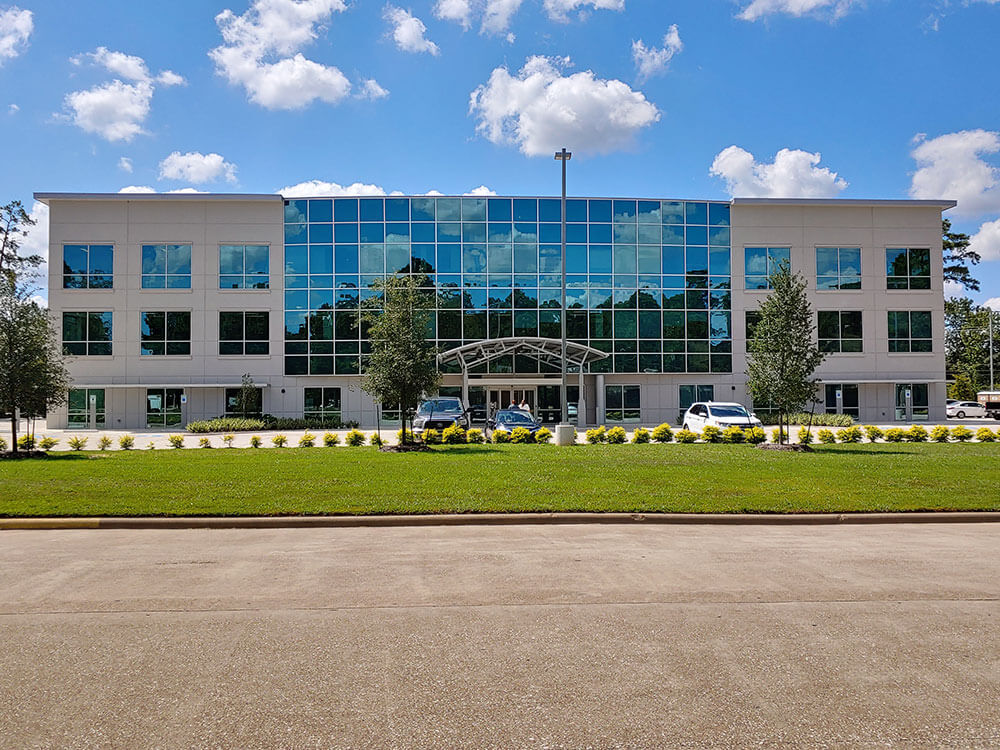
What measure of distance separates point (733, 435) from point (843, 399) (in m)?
21.2

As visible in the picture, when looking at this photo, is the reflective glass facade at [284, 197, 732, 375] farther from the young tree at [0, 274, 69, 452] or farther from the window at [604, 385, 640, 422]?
the young tree at [0, 274, 69, 452]

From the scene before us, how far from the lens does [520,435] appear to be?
24281mm

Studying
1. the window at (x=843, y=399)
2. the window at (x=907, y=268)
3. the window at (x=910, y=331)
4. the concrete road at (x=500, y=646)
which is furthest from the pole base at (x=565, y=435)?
the window at (x=907, y=268)

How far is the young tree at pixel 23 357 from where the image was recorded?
795 inches

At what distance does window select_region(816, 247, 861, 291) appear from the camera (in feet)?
138

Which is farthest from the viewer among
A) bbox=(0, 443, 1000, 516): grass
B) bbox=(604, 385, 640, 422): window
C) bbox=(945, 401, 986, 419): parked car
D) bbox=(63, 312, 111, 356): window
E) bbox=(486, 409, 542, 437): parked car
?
bbox=(945, 401, 986, 419): parked car

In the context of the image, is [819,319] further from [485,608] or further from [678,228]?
[485,608]

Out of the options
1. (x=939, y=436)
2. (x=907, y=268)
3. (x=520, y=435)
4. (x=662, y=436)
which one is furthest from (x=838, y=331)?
(x=520, y=435)

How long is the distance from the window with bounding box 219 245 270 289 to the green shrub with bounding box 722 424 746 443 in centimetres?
2756

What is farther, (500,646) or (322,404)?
(322,404)

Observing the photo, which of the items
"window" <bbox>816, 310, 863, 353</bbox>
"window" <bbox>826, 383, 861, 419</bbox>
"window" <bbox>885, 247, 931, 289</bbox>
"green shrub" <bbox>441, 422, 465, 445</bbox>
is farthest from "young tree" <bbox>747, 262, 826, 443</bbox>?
"window" <bbox>885, 247, 931, 289</bbox>

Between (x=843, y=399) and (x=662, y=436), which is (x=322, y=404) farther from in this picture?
(x=843, y=399)

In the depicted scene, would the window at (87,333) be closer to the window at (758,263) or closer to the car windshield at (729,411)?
the car windshield at (729,411)

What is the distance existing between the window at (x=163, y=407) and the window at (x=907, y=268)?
138 ft
